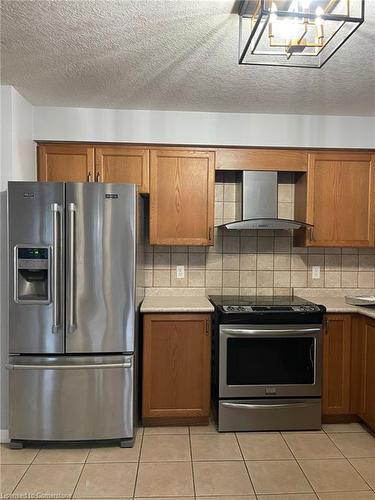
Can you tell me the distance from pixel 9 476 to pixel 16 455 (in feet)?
0.76

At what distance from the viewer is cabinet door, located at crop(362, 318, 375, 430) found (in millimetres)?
2668

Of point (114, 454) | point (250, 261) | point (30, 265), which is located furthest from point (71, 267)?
point (250, 261)

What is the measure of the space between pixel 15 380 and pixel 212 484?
1.42 metres

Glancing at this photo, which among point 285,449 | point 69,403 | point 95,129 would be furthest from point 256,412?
point 95,129

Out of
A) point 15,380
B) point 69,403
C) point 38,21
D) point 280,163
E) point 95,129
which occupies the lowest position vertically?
point 69,403

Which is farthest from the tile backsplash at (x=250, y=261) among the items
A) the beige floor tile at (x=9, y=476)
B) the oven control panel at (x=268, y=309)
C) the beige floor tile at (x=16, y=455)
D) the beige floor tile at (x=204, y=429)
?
the beige floor tile at (x=9, y=476)

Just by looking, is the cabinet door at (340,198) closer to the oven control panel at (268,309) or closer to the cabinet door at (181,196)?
the oven control panel at (268,309)

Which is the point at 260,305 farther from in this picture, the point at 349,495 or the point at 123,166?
the point at 123,166

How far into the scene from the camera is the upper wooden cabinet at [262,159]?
10.1ft

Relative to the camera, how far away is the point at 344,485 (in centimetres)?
214

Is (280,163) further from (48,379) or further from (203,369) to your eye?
(48,379)

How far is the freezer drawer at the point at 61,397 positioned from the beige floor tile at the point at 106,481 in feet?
0.80

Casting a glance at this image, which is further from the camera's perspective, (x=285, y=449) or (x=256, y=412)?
(x=256, y=412)

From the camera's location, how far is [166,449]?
8.23ft
